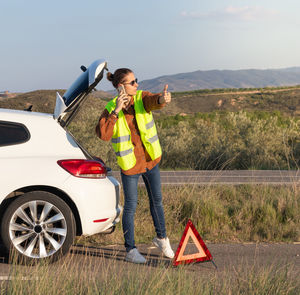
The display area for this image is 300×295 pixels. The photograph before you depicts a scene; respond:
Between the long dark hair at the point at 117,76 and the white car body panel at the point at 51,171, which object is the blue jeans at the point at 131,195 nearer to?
the white car body panel at the point at 51,171

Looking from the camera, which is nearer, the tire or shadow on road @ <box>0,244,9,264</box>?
the tire

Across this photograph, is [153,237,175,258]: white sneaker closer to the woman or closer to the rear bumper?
the woman

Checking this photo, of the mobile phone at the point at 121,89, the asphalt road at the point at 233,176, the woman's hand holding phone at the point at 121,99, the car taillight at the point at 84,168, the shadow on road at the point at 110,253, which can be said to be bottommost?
the asphalt road at the point at 233,176

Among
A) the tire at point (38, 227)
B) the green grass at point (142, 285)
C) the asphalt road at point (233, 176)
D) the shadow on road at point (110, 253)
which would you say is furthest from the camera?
the asphalt road at point (233, 176)

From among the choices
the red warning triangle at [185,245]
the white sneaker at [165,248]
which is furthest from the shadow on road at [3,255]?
the red warning triangle at [185,245]

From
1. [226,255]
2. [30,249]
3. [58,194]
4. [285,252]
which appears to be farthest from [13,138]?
[285,252]

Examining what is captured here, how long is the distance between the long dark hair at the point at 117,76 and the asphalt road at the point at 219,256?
1.80 meters

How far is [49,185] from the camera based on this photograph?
5.54m

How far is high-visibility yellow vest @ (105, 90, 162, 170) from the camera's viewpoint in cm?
560

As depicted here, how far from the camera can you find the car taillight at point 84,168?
5.65 m

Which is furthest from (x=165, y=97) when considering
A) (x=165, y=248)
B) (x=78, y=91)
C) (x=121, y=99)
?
(x=165, y=248)

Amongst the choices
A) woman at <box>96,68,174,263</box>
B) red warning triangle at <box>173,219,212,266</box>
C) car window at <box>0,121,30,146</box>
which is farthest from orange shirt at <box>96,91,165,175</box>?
car window at <box>0,121,30,146</box>

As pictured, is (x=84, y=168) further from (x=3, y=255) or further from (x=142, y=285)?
(x=142, y=285)

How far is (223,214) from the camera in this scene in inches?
311
